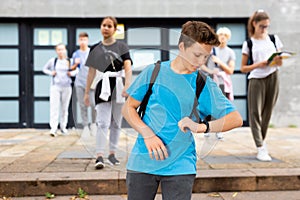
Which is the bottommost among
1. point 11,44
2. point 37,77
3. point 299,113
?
point 299,113

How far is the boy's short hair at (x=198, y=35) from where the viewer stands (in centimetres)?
239

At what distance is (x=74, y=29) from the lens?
1123 cm

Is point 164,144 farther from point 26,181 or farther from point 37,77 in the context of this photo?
point 37,77

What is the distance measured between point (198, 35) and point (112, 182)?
2.78 meters

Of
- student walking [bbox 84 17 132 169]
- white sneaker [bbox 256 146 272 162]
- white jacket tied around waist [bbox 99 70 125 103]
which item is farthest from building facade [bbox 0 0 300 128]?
white jacket tied around waist [bbox 99 70 125 103]

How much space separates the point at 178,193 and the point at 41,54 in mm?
9449

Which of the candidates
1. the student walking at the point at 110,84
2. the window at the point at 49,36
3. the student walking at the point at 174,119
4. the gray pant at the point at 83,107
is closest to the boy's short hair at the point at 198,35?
the student walking at the point at 174,119

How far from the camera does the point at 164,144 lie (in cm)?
245

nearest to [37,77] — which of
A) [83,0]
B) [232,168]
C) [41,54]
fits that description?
[41,54]

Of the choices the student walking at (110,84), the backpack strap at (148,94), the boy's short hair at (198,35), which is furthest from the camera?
the student walking at (110,84)

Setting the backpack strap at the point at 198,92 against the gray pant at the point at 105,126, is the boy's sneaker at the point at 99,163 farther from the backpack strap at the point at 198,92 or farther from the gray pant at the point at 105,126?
the backpack strap at the point at 198,92

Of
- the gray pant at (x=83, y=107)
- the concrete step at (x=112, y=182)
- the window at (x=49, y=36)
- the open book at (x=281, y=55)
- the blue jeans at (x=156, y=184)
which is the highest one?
the window at (x=49, y=36)

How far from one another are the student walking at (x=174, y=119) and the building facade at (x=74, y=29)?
8.63m

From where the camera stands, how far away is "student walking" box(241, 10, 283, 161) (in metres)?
5.78
